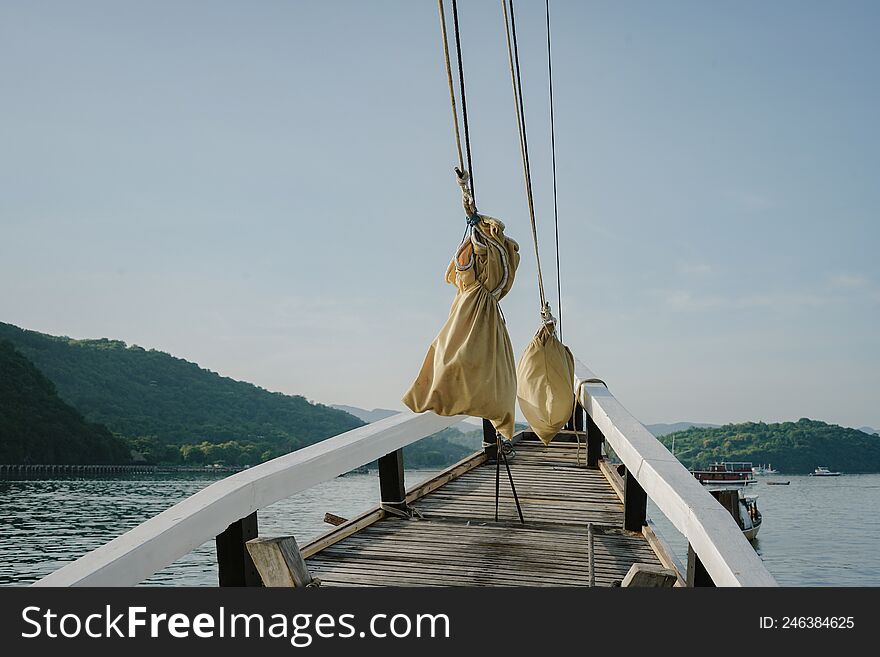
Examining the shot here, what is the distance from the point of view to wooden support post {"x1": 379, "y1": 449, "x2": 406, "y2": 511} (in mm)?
4081

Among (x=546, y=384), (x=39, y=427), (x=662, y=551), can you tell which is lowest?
(x=662, y=551)

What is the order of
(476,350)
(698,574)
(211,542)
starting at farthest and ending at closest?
(211,542), (476,350), (698,574)

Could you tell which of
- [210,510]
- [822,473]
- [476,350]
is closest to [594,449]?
[476,350]

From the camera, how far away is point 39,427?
67.6 metres

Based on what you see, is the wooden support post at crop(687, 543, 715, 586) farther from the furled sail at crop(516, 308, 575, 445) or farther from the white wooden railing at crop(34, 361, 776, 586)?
the furled sail at crop(516, 308, 575, 445)

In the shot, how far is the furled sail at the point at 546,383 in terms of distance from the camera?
→ 5.35 m

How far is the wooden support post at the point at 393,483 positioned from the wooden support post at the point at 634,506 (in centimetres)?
118

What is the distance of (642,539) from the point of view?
3.68 metres

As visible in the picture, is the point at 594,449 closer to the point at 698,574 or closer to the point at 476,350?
the point at 476,350

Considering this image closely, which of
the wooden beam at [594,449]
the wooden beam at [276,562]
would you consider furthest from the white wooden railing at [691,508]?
the wooden beam at [594,449]

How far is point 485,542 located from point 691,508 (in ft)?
5.72

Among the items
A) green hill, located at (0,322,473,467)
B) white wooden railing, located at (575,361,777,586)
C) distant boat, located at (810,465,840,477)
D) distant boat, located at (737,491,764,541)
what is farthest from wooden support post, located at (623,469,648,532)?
distant boat, located at (810,465,840,477)

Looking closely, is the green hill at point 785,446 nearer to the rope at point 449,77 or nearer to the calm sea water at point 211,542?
the calm sea water at point 211,542

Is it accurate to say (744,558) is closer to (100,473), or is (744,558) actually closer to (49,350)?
(100,473)
